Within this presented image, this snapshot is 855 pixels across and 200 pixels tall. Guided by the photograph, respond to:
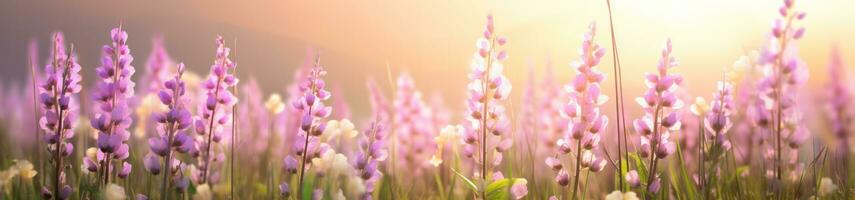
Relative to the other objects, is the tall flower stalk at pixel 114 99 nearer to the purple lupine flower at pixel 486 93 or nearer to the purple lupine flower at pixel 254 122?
the purple lupine flower at pixel 486 93

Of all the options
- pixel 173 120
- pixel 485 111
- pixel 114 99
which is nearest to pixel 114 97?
pixel 114 99

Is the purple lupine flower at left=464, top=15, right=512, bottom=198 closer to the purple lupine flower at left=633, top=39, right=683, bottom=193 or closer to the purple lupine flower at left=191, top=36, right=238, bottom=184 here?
the purple lupine flower at left=633, top=39, right=683, bottom=193

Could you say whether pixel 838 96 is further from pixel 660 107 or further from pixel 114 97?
pixel 114 97

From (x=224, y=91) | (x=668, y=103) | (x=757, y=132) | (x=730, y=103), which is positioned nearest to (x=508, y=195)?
(x=668, y=103)

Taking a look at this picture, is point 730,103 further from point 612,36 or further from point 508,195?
point 508,195

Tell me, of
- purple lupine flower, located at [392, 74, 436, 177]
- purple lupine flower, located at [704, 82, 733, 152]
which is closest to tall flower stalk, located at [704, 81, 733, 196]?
purple lupine flower, located at [704, 82, 733, 152]

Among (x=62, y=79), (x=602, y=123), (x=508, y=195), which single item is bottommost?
(x=508, y=195)
